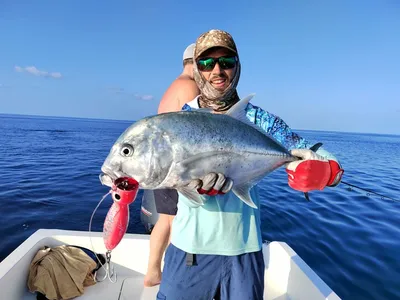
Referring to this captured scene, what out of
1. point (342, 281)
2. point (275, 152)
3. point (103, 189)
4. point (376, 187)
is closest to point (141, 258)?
point (275, 152)

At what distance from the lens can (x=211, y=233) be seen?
225 cm

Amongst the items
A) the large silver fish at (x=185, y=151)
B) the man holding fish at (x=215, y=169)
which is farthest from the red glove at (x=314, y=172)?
the large silver fish at (x=185, y=151)

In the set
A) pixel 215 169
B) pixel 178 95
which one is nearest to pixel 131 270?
pixel 178 95

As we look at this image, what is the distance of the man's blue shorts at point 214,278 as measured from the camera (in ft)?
7.37

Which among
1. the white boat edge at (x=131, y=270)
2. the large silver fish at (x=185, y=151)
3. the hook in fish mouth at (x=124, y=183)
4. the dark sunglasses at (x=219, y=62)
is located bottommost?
the white boat edge at (x=131, y=270)

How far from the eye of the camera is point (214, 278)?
7.46ft

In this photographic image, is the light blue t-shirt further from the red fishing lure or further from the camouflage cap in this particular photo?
the camouflage cap

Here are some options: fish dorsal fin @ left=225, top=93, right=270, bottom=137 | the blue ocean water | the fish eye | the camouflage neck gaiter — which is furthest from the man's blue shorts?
the blue ocean water

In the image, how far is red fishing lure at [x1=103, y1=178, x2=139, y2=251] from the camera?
1.91 m

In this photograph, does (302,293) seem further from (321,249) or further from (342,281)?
(321,249)

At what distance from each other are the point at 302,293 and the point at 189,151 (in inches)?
125

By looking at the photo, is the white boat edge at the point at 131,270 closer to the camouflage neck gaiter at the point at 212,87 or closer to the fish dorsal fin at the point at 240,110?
the fish dorsal fin at the point at 240,110

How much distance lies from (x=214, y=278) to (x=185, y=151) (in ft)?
3.72

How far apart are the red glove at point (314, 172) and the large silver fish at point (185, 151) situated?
1.34 ft
